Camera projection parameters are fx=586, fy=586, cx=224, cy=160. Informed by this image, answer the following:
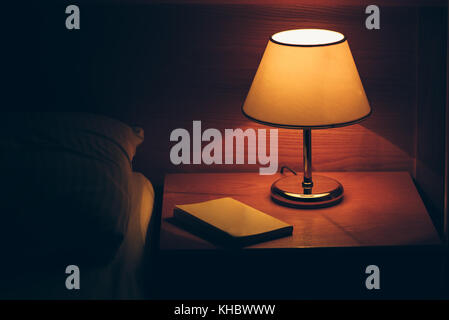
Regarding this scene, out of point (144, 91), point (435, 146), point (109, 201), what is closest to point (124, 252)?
point (109, 201)

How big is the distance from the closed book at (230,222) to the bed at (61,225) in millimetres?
146

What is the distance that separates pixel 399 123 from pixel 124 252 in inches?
36.1

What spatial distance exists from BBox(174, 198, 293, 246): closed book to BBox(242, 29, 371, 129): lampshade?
0.75 feet

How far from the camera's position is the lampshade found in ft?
4.43

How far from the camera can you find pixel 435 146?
→ 1.63 meters

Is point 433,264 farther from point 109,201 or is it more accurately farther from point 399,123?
point 109,201


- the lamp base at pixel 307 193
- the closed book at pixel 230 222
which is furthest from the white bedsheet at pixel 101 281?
the lamp base at pixel 307 193

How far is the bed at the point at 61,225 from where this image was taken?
119 cm

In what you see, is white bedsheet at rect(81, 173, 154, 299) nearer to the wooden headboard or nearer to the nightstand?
the nightstand

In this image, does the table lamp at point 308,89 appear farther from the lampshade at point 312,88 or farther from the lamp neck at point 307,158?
the lamp neck at point 307,158

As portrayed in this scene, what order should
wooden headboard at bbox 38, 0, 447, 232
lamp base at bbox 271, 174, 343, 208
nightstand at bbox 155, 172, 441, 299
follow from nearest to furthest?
1. nightstand at bbox 155, 172, 441, 299
2. lamp base at bbox 271, 174, 343, 208
3. wooden headboard at bbox 38, 0, 447, 232

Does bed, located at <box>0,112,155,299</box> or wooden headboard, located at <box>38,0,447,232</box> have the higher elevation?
wooden headboard, located at <box>38,0,447,232</box>

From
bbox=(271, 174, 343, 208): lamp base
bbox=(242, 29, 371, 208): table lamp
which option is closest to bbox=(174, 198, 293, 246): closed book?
bbox=(271, 174, 343, 208): lamp base

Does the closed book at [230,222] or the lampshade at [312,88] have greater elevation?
the lampshade at [312,88]
